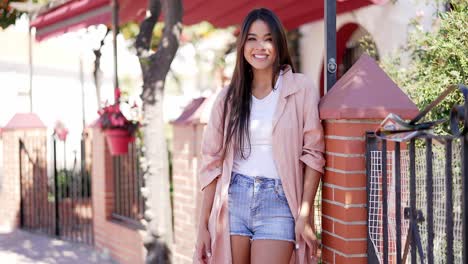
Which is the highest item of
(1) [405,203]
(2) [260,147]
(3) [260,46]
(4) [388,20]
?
(4) [388,20]

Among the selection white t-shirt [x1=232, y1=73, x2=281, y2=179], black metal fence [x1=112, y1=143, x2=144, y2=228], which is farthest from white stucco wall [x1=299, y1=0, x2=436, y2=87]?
white t-shirt [x1=232, y1=73, x2=281, y2=179]

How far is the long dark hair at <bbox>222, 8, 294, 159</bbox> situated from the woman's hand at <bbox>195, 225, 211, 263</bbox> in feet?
1.32

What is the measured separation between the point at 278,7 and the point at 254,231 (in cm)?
515

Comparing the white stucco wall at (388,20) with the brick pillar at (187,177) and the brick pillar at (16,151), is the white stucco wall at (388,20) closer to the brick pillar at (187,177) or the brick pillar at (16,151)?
the brick pillar at (187,177)

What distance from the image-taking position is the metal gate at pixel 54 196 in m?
8.05

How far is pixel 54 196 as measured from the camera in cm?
834

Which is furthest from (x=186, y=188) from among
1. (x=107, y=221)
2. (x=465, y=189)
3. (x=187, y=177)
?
(x=465, y=189)

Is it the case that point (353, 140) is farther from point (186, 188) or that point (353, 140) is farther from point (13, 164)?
point (13, 164)

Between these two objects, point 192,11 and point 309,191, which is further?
point 192,11

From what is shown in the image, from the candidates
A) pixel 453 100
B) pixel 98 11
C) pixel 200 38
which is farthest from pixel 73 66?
pixel 453 100

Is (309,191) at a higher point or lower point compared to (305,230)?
higher

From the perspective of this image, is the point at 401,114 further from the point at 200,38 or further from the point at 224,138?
the point at 200,38

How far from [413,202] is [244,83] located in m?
0.97

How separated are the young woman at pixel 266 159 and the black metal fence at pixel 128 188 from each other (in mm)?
3636
